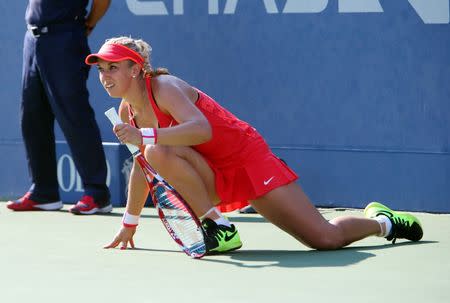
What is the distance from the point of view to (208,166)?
17.2ft

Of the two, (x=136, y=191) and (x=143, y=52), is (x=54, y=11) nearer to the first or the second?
(x=143, y=52)

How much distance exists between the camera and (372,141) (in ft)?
22.0

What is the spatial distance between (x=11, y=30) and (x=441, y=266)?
149 inches

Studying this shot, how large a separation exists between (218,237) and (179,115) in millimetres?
511

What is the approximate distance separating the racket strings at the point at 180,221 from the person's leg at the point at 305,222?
14.4 inches

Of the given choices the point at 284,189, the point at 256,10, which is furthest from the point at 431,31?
the point at 284,189

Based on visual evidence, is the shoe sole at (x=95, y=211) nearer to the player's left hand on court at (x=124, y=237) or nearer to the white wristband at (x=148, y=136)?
the player's left hand on court at (x=124, y=237)

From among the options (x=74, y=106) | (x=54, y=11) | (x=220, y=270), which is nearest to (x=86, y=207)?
(x=74, y=106)

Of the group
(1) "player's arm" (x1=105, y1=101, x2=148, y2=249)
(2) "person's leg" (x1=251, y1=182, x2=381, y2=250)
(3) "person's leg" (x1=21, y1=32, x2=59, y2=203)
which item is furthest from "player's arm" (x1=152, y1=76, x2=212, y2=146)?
(3) "person's leg" (x1=21, y1=32, x2=59, y2=203)

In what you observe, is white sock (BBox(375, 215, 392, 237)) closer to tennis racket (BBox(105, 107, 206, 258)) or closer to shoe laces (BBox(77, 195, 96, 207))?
tennis racket (BBox(105, 107, 206, 258))

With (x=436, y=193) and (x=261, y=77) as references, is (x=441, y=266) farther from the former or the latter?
(x=261, y=77)

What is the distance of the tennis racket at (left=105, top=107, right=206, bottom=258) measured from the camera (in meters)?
4.98

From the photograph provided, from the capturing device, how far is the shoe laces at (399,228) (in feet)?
17.6

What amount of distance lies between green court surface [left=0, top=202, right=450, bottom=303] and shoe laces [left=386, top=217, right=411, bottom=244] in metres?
0.06
